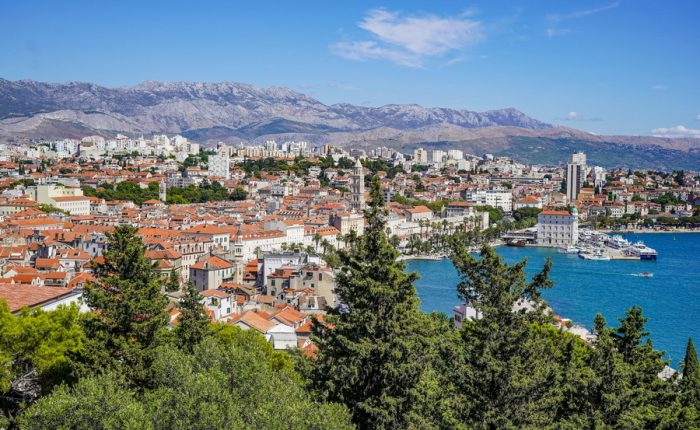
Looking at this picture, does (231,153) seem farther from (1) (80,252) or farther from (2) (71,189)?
(1) (80,252)

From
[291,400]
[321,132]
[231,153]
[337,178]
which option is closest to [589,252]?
[337,178]

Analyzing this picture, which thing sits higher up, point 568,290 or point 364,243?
point 364,243

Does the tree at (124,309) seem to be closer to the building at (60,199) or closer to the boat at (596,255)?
the boat at (596,255)

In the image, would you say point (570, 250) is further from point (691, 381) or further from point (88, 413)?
point (88, 413)

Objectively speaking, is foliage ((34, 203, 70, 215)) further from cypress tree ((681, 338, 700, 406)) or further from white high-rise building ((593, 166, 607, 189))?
white high-rise building ((593, 166, 607, 189))

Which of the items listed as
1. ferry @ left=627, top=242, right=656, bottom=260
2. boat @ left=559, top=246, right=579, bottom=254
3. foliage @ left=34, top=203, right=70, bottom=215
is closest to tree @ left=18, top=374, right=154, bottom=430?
foliage @ left=34, top=203, right=70, bottom=215

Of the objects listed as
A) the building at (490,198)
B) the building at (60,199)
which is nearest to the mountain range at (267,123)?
the building at (60,199)
